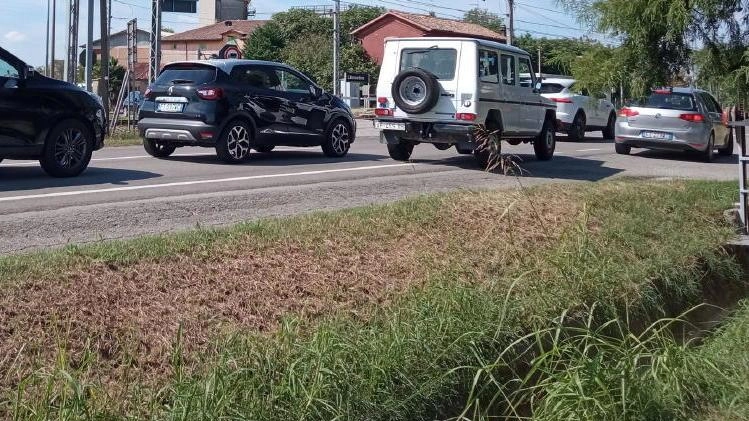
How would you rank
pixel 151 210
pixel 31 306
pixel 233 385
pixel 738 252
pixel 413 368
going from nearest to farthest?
pixel 233 385, pixel 31 306, pixel 413 368, pixel 151 210, pixel 738 252

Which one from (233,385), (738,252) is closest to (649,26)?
(738,252)

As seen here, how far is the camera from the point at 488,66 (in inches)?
598

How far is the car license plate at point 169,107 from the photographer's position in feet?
47.6

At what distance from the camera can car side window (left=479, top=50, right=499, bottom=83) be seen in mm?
14938

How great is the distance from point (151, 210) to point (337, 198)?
2301mm

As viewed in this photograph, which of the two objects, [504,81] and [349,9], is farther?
[349,9]

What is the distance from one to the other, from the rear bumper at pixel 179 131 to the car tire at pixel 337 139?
103 inches

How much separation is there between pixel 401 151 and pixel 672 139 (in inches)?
264

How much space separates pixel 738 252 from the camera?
10234mm

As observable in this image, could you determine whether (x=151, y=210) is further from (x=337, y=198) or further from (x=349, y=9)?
(x=349, y=9)

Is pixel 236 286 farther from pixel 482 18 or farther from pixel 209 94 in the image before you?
pixel 482 18

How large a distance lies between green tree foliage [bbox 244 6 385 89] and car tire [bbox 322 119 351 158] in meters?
46.0

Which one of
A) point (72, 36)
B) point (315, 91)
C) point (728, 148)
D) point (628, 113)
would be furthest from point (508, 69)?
point (72, 36)

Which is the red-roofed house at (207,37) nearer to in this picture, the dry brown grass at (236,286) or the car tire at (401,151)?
the car tire at (401,151)
